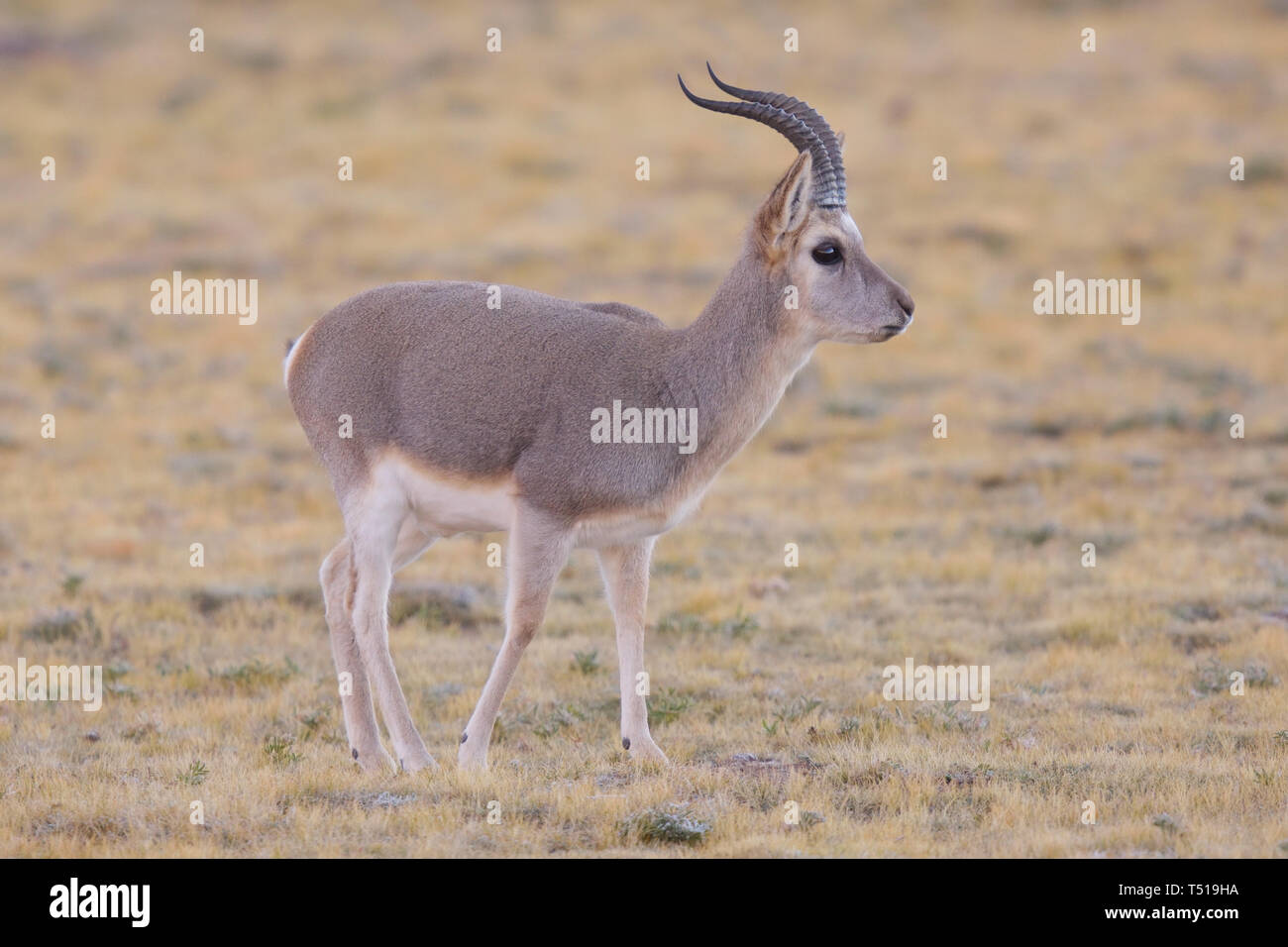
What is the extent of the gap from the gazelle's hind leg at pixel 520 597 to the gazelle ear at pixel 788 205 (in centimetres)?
209

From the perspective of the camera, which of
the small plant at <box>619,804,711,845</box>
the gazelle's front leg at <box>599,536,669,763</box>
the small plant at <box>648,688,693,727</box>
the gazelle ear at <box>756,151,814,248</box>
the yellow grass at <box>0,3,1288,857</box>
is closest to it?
the small plant at <box>619,804,711,845</box>

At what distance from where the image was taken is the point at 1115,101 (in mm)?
41344

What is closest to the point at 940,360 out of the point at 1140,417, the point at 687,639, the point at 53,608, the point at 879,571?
the point at 1140,417

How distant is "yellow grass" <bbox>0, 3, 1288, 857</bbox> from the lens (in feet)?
26.8

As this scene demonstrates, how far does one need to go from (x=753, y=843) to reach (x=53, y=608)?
7341 mm

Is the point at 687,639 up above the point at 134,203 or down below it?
below

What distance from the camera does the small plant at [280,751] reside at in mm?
8859

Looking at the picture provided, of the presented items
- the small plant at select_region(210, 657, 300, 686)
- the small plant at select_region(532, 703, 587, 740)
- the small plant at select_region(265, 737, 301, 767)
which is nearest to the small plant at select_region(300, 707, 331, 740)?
the small plant at select_region(265, 737, 301, 767)

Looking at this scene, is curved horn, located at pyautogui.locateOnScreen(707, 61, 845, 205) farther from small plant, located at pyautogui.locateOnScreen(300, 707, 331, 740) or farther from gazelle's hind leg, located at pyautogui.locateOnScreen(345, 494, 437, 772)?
small plant, located at pyautogui.locateOnScreen(300, 707, 331, 740)

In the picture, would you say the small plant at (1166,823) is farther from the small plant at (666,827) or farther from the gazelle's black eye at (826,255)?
the gazelle's black eye at (826,255)

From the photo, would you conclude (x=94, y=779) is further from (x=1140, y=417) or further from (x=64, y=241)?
(x=64, y=241)

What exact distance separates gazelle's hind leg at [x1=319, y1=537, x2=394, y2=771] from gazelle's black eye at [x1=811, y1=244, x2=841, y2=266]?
3343 millimetres
